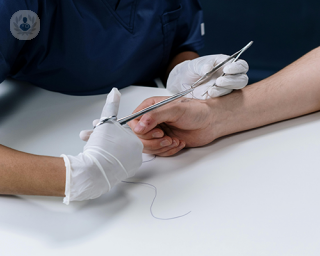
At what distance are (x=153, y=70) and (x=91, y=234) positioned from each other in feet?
2.45

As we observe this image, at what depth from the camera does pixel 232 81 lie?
2.67ft

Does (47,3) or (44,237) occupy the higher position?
(47,3)

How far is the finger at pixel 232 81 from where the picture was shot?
0.81 m

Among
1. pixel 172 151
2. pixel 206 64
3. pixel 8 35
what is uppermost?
pixel 8 35

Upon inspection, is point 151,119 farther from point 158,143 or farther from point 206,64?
point 206,64

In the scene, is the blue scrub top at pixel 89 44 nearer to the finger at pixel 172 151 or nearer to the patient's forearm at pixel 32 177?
the patient's forearm at pixel 32 177

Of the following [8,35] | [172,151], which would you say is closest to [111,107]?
[172,151]

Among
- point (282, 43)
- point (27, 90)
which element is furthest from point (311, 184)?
point (282, 43)

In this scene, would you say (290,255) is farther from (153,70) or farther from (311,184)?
(153,70)

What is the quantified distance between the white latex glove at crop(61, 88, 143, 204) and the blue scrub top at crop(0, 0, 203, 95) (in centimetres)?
32

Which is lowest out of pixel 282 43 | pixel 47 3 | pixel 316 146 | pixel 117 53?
pixel 282 43

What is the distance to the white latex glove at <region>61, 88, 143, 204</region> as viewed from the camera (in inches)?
22.3

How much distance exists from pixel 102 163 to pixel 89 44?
455 millimetres

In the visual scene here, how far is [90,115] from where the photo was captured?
0.90m
